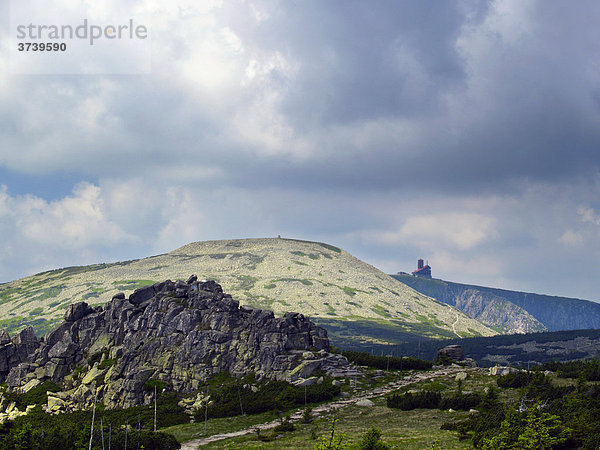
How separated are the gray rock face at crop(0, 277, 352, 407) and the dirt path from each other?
16238 mm

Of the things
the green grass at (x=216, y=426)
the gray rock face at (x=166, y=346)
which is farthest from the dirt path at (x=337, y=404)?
the gray rock face at (x=166, y=346)

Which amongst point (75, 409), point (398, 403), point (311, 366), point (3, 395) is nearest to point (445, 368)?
point (311, 366)

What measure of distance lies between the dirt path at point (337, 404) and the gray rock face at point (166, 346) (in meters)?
16.2

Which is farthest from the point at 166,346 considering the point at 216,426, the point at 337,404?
the point at 337,404

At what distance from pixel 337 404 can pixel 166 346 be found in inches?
2364

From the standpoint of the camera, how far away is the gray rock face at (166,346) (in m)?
137

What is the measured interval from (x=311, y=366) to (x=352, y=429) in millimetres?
52062

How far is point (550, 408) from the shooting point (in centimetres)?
7306

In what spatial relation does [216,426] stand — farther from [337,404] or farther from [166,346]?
[166,346]

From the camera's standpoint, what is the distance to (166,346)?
483 feet

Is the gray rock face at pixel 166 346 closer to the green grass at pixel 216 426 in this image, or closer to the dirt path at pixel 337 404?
the dirt path at pixel 337 404

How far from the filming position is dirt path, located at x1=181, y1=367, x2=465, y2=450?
88312 millimetres

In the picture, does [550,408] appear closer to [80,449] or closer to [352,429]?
[352,429]

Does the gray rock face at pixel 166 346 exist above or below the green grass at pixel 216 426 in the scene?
above
